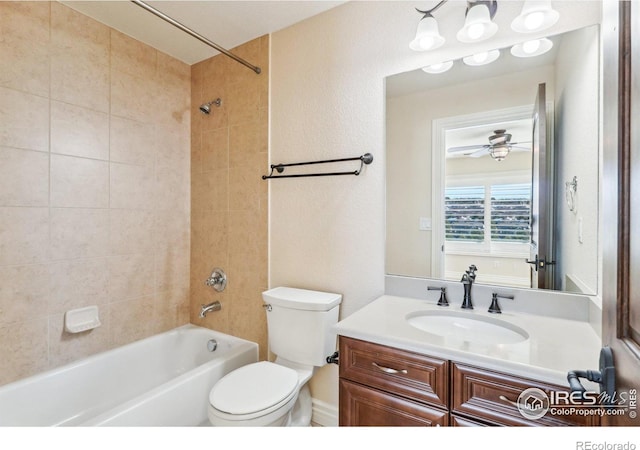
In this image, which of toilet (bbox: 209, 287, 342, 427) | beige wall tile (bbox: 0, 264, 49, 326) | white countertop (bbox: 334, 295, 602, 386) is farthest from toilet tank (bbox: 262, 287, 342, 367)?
beige wall tile (bbox: 0, 264, 49, 326)

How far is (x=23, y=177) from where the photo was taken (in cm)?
160

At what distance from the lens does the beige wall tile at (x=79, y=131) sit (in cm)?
172

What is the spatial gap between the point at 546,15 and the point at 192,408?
237 centimetres

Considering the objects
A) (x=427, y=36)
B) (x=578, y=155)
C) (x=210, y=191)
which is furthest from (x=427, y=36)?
(x=210, y=191)

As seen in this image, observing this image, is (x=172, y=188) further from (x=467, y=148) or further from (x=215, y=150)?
(x=467, y=148)

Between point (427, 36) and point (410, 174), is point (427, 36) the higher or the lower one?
the higher one

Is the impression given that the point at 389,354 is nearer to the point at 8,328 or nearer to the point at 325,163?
the point at 325,163

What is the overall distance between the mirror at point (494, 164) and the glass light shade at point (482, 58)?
20 mm

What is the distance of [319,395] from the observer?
5.96 ft

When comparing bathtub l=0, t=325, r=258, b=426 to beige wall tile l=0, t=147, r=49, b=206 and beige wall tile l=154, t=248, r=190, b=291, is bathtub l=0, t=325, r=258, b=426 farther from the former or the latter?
beige wall tile l=0, t=147, r=49, b=206

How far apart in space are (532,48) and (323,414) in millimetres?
2112

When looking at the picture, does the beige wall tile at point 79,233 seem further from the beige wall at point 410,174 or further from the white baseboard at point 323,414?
the beige wall at point 410,174

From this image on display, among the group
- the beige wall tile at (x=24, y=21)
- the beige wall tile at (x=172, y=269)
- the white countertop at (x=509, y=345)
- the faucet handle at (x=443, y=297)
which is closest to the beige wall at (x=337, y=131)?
the faucet handle at (x=443, y=297)
